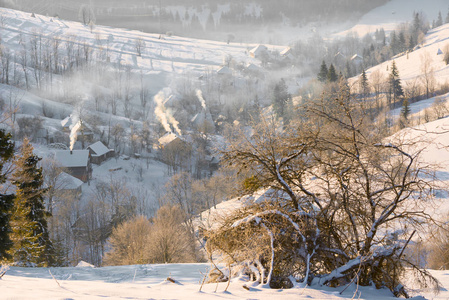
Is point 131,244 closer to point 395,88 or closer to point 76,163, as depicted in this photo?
point 76,163

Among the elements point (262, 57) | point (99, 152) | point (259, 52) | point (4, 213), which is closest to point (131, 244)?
point (4, 213)

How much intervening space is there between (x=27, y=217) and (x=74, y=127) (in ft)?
136

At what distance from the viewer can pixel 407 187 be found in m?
5.64

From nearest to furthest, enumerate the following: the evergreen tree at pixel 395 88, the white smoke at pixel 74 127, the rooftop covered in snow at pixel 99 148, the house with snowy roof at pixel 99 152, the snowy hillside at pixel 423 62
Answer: the house with snowy roof at pixel 99 152 → the rooftop covered in snow at pixel 99 148 → the white smoke at pixel 74 127 → the evergreen tree at pixel 395 88 → the snowy hillside at pixel 423 62

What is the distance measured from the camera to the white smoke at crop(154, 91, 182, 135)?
65012 mm

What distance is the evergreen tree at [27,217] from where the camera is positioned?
1728 centimetres

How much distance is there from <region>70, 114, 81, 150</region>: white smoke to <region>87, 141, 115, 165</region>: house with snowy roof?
9.24ft

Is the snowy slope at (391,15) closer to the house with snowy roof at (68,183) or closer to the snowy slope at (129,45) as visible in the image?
the snowy slope at (129,45)

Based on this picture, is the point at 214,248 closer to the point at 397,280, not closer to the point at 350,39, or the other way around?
the point at 397,280

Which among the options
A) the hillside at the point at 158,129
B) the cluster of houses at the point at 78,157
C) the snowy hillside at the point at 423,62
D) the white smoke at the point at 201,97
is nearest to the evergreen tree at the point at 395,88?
the hillside at the point at 158,129

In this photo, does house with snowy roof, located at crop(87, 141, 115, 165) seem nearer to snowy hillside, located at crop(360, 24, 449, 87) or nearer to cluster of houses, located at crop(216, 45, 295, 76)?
cluster of houses, located at crop(216, 45, 295, 76)

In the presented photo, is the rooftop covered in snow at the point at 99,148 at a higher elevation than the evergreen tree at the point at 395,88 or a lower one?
lower

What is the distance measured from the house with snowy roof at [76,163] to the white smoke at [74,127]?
11.8ft

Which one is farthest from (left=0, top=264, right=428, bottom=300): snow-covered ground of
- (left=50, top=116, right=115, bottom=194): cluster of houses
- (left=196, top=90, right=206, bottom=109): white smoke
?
(left=196, top=90, right=206, bottom=109): white smoke
